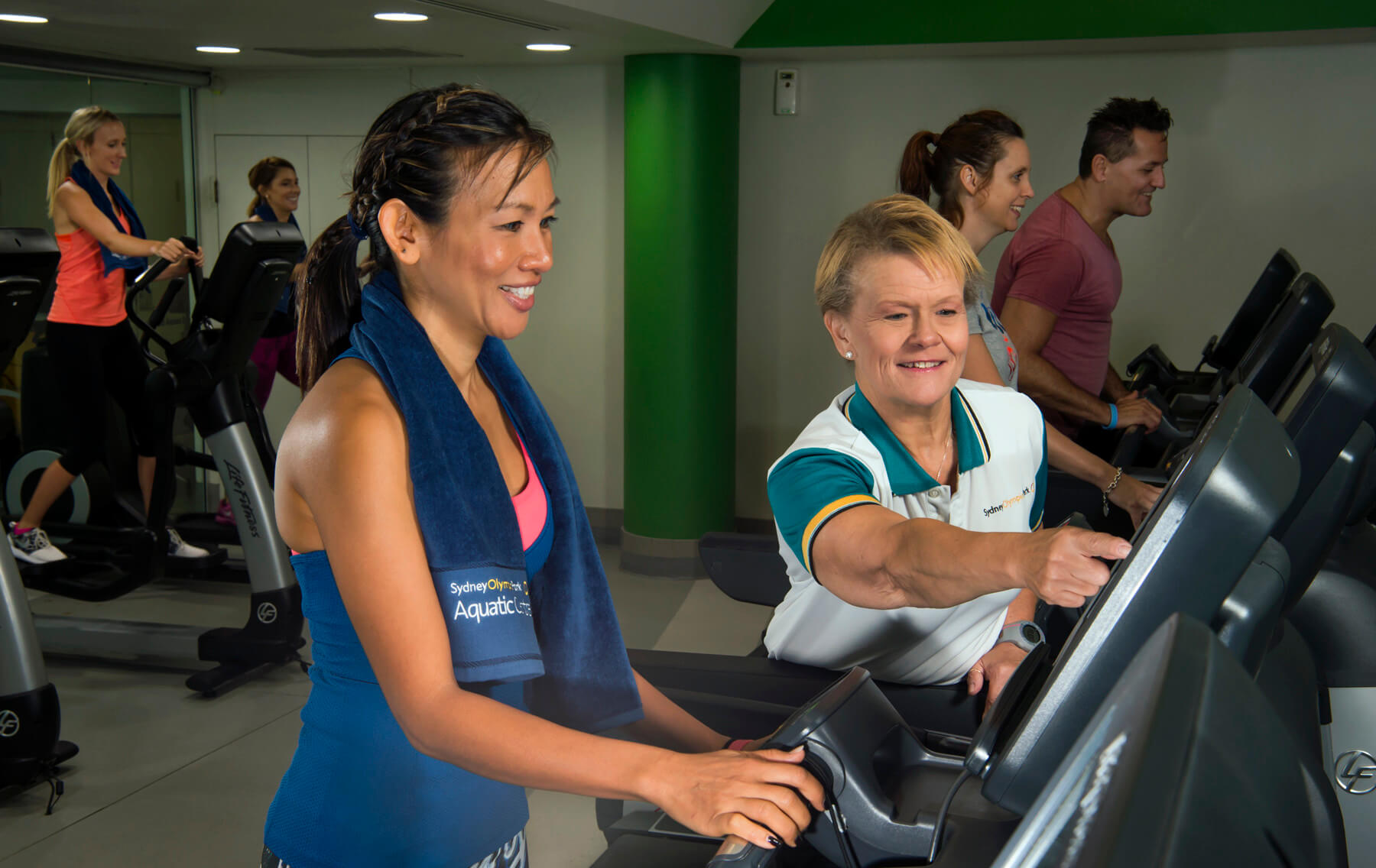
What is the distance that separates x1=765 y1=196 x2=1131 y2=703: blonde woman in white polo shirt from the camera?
139 centimetres

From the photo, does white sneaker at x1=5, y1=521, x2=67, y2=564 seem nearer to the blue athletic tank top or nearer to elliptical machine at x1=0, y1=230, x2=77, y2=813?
elliptical machine at x1=0, y1=230, x2=77, y2=813

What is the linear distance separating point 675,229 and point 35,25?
2.48m

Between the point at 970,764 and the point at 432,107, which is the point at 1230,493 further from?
the point at 432,107

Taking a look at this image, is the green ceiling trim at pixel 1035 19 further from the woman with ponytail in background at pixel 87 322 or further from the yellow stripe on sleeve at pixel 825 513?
the yellow stripe on sleeve at pixel 825 513

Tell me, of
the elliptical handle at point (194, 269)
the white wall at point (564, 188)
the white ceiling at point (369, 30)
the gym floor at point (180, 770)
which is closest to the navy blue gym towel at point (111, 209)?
the elliptical handle at point (194, 269)

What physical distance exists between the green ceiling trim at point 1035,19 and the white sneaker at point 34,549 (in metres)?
3.46

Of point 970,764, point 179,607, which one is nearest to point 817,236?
point 179,607

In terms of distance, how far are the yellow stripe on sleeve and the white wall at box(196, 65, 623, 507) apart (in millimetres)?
4147

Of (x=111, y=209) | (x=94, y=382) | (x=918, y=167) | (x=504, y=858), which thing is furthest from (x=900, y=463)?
(x=111, y=209)

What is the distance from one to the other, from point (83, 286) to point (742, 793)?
416 cm

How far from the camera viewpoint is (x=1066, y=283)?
3.06 meters

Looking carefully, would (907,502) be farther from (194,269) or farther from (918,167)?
(194,269)

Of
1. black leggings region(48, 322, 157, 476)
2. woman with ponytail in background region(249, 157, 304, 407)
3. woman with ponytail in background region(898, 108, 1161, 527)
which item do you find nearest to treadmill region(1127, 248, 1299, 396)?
woman with ponytail in background region(898, 108, 1161, 527)

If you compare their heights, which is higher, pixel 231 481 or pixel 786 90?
pixel 786 90
